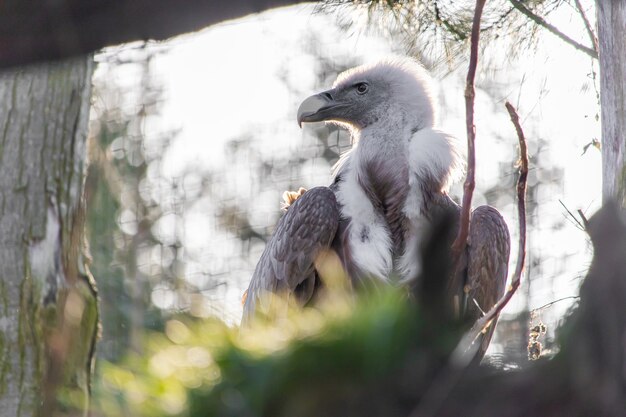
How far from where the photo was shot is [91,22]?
1367 mm

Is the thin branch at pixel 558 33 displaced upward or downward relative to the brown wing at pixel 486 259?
upward

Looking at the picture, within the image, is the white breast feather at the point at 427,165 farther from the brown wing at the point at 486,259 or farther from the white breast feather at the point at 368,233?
the brown wing at the point at 486,259

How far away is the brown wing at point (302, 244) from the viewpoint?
489cm

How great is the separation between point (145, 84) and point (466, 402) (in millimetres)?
11512

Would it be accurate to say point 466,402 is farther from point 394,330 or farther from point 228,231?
point 228,231

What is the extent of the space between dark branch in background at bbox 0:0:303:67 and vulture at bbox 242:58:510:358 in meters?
3.30

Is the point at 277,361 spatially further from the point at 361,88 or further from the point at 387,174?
the point at 361,88

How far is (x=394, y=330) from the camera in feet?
4.41

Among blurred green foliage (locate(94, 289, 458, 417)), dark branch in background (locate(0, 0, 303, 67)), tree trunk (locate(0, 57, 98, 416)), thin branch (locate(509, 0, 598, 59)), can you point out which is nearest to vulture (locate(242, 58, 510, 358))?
thin branch (locate(509, 0, 598, 59))

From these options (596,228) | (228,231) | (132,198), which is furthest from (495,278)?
(228,231)

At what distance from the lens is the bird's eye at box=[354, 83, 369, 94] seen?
567 cm

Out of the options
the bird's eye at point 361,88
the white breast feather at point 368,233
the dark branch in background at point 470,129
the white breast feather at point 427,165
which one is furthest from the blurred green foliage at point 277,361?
the bird's eye at point 361,88

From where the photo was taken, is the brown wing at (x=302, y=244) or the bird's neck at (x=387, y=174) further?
the bird's neck at (x=387, y=174)

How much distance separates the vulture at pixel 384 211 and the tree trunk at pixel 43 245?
3.10ft
